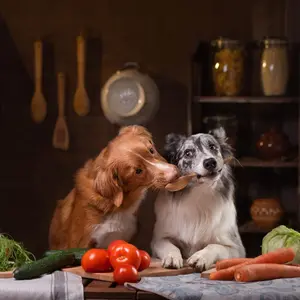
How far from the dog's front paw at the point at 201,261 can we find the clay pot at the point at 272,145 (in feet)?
1.72

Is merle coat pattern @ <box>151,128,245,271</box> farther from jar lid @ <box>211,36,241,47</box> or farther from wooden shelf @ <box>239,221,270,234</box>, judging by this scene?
jar lid @ <box>211,36,241,47</box>

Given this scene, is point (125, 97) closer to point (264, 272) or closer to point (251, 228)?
point (251, 228)

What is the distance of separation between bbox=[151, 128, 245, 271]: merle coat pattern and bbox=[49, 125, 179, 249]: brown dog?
0.26 feet

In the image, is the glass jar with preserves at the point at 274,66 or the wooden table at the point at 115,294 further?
the glass jar with preserves at the point at 274,66

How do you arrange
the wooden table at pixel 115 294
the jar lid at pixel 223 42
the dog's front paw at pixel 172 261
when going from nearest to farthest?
the wooden table at pixel 115 294, the dog's front paw at pixel 172 261, the jar lid at pixel 223 42

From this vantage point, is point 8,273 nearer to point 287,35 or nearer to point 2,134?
point 2,134

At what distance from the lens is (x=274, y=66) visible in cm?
283

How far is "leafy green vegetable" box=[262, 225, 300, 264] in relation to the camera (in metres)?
2.58

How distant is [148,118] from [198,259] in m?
0.61

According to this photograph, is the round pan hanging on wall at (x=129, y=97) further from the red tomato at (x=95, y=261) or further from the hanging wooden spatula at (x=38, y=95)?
the red tomato at (x=95, y=261)

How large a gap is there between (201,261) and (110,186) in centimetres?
42

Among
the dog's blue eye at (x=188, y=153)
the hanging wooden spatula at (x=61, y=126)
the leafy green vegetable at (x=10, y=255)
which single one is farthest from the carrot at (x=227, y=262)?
the hanging wooden spatula at (x=61, y=126)

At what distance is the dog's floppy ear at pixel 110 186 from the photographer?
2.62 meters

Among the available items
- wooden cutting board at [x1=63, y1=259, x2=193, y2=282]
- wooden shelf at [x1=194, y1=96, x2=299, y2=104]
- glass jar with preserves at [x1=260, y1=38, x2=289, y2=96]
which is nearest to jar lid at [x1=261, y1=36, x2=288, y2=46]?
glass jar with preserves at [x1=260, y1=38, x2=289, y2=96]
